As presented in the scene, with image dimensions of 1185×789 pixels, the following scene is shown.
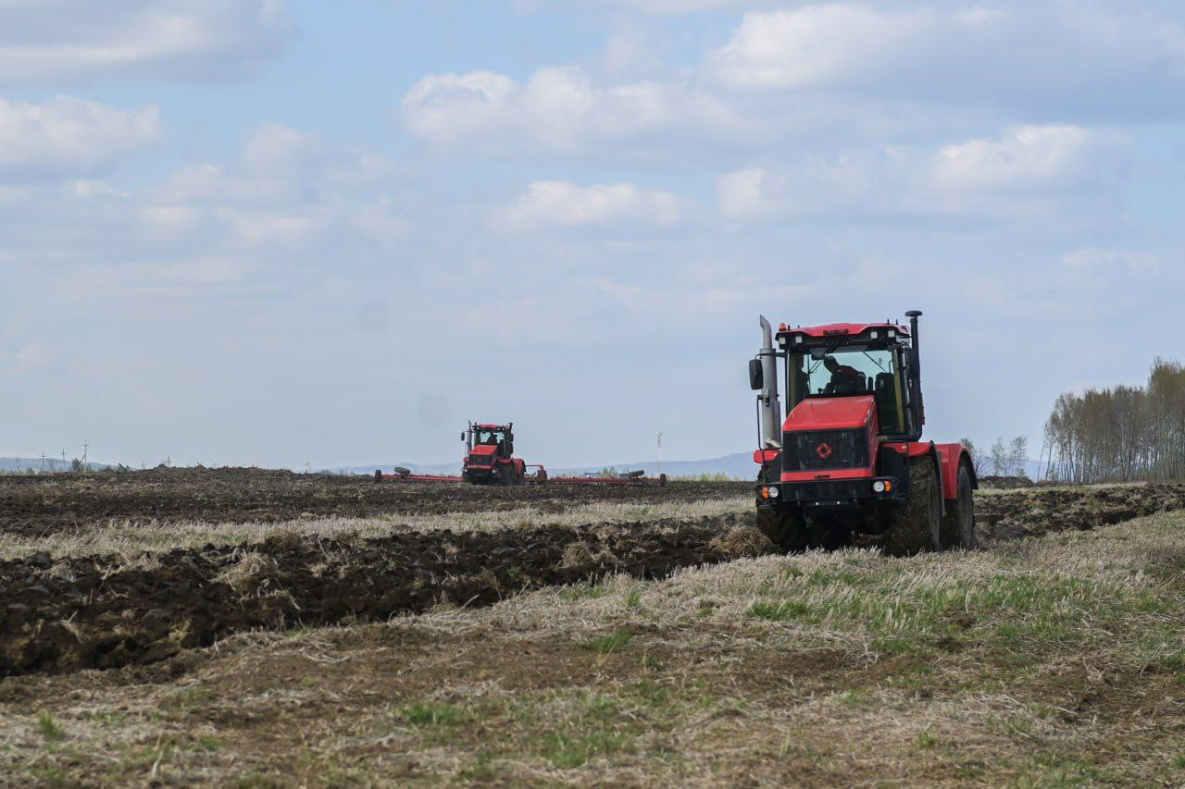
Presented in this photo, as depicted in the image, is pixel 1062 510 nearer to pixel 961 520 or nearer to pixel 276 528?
pixel 961 520

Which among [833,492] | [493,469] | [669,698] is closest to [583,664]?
[669,698]

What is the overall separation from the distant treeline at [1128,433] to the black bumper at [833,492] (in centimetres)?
7090

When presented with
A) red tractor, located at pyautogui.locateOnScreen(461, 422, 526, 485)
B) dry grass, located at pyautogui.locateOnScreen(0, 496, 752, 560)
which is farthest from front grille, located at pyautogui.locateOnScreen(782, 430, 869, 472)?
red tractor, located at pyautogui.locateOnScreen(461, 422, 526, 485)

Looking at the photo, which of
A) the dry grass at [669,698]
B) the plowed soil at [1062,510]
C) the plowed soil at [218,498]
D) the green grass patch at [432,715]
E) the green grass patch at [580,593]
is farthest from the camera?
the plowed soil at [218,498]

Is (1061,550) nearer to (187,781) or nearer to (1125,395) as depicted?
(187,781)

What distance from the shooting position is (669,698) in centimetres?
824

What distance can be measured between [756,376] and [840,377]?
136 centimetres

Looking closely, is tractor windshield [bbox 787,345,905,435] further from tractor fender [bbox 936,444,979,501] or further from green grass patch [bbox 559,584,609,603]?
green grass patch [bbox 559,584,609,603]

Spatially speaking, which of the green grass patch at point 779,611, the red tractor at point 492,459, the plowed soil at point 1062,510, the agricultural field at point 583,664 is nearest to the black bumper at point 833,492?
the agricultural field at point 583,664

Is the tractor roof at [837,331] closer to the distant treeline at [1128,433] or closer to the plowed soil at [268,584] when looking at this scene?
the plowed soil at [268,584]

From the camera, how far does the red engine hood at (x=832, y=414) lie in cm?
1561

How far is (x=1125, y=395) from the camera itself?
8644cm

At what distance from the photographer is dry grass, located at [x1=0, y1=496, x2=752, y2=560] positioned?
16.9 m

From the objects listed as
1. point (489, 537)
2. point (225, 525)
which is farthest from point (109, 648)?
point (225, 525)
